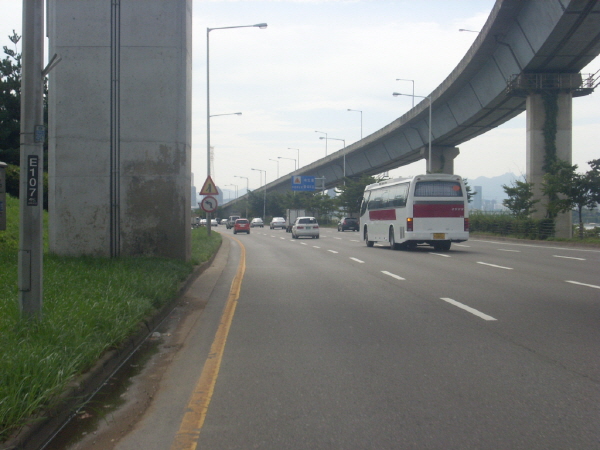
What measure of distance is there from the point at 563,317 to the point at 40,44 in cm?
781

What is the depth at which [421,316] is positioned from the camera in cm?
973

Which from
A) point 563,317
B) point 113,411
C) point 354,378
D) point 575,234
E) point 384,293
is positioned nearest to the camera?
point 113,411

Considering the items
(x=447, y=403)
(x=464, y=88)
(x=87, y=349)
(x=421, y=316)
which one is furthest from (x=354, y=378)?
(x=464, y=88)

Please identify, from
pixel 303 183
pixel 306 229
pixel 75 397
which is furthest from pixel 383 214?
pixel 303 183

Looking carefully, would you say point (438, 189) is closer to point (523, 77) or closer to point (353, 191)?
point (523, 77)

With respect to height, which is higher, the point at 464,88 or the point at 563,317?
the point at 464,88

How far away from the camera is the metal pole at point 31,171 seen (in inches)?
281

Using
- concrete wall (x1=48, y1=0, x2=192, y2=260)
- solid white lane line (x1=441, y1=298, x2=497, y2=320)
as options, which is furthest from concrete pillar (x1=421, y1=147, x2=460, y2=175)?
solid white lane line (x1=441, y1=298, x2=497, y2=320)

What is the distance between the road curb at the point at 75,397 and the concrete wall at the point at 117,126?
311 inches

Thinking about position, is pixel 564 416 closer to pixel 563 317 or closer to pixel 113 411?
pixel 113 411

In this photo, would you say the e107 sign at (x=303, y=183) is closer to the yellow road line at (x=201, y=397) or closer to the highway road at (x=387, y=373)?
the highway road at (x=387, y=373)

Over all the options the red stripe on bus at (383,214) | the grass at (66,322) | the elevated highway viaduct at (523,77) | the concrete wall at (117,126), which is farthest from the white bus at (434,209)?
the grass at (66,322)

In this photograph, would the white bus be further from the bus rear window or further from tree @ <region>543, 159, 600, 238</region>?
tree @ <region>543, 159, 600, 238</region>

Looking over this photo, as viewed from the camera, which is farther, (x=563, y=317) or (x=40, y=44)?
(x=563, y=317)
